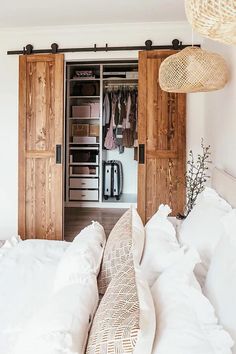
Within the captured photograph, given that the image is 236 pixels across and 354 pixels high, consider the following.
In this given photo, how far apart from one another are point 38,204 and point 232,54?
2568 mm

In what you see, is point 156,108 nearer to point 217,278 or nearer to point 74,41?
point 74,41

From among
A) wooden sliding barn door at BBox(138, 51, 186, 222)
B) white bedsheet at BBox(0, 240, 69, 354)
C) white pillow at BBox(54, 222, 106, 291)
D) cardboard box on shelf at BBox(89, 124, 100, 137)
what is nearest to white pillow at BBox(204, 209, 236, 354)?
white pillow at BBox(54, 222, 106, 291)

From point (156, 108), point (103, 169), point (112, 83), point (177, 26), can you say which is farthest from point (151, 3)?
point (103, 169)

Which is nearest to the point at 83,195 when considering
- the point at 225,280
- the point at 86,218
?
the point at 86,218

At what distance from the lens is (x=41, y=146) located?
407 centimetres

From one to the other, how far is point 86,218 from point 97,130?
1737 millimetres

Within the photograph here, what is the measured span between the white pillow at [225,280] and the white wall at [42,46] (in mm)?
2619

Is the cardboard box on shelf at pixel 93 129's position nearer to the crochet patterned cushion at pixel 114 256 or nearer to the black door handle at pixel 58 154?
the black door handle at pixel 58 154

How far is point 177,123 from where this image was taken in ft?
12.9

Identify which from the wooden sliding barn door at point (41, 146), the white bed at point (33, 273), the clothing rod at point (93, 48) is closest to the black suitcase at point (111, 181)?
the wooden sliding barn door at point (41, 146)

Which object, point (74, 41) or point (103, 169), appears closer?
point (74, 41)

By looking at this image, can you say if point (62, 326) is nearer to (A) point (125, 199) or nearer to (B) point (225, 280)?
(B) point (225, 280)

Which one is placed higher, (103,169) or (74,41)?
(74,41)

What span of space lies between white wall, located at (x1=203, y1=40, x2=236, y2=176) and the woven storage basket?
1.52m
